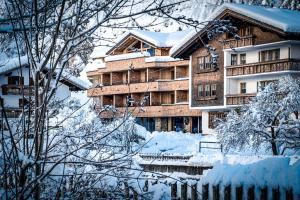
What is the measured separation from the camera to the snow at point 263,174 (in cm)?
454

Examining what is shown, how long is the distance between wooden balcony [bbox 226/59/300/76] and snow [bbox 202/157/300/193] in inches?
1065

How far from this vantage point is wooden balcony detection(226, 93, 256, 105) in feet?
107

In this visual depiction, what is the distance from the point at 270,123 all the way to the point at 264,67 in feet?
30.9

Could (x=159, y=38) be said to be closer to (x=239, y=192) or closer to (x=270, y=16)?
(x=270, y=16)

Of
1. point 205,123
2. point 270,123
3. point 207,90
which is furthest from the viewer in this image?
point 205,123

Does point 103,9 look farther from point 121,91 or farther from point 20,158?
point 121,91

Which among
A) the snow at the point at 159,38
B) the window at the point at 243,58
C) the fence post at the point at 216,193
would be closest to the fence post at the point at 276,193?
the fence post at the point at 216,193

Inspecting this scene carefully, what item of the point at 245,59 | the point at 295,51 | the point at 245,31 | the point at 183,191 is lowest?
the point at 183,191

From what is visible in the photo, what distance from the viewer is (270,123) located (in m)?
23.5

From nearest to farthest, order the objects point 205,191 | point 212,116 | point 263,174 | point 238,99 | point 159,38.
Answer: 1. point 263,174
2. point 205,191
3. point 238,99
4. point 212,116
5. point 159,38

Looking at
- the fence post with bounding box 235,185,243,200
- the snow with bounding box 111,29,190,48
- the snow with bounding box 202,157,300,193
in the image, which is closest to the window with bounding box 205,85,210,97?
the snow with bounding box 111,29,190,48

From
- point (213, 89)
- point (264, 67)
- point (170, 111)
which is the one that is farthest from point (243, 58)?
point (170, 111)

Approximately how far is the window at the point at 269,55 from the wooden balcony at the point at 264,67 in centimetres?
86

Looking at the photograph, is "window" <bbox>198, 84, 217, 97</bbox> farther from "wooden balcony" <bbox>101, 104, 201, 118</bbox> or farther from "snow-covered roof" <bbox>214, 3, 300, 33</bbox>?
"snow-covered roof" <bbox>214, 3, 300, 33</bbox>
